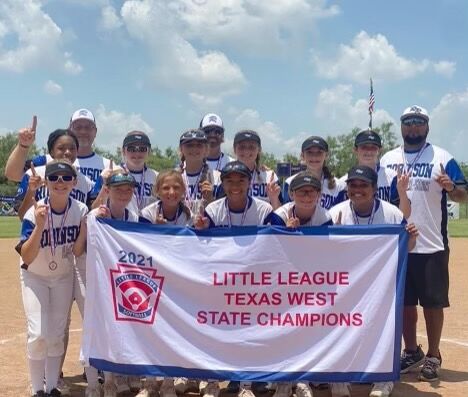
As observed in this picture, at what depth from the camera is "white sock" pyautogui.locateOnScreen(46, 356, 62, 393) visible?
5996 millimetres

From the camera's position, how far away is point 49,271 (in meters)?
6.00

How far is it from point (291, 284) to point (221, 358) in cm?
97

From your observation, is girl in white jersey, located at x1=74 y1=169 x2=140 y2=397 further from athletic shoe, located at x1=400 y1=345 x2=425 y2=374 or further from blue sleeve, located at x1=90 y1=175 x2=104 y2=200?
athletic shoe, located at x1=400 y1=345 x2=425 y2=374

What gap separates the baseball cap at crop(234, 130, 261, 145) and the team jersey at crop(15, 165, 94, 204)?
175cm

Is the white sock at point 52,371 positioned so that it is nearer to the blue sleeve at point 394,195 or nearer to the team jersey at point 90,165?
the team jersey at point 90,165

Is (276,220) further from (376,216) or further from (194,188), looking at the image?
(194,188)

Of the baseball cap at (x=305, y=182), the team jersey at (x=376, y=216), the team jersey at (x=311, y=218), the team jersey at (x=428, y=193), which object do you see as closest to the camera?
the baseball cap at (x=305, y=182)

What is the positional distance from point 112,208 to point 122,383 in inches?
71.4

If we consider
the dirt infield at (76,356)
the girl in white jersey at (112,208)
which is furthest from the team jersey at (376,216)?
the girl in white jersey at (112,208)

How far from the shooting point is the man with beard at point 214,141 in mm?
8016

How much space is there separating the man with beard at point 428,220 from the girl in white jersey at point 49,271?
12.2 ft

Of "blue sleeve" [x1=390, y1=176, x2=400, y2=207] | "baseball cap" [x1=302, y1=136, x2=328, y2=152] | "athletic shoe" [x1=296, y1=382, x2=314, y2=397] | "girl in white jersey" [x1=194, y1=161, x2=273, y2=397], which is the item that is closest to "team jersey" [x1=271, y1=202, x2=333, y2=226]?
"girl in white jersey" [x1=194, y1=161, x2=273, y2=397]

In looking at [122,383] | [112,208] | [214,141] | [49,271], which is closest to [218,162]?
[214,141]

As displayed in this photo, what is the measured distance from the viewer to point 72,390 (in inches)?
258
